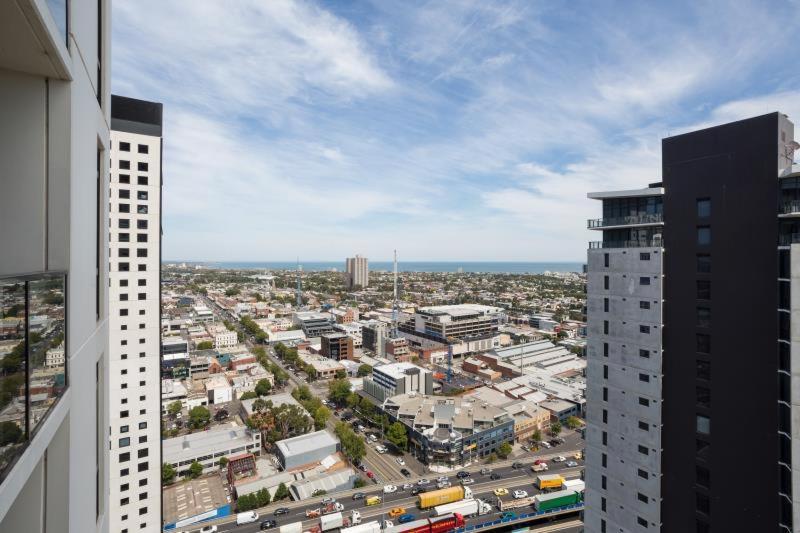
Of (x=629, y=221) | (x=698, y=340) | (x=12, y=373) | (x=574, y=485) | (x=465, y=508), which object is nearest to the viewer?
(x=12, y=373)

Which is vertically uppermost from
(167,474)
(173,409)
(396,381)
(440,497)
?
(396,381)

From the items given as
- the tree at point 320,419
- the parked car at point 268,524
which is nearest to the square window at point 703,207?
the parked car at point 268,524

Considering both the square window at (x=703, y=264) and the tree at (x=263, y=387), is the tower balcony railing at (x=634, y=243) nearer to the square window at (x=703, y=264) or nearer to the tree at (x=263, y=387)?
the square window at (x=703, y=264)

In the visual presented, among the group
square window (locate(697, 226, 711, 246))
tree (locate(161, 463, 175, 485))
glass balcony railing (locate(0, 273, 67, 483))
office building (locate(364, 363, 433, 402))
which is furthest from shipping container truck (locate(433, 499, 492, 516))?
glass balcony railing (locate(0, 273, 67, 483))

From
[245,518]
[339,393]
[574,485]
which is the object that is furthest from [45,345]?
[339,393]

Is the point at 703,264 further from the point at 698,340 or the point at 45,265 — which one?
the point at 45,265

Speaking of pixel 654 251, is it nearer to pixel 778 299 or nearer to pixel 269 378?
pixel 778 299

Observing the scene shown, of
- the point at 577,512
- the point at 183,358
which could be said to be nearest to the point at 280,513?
the point at 577,512
